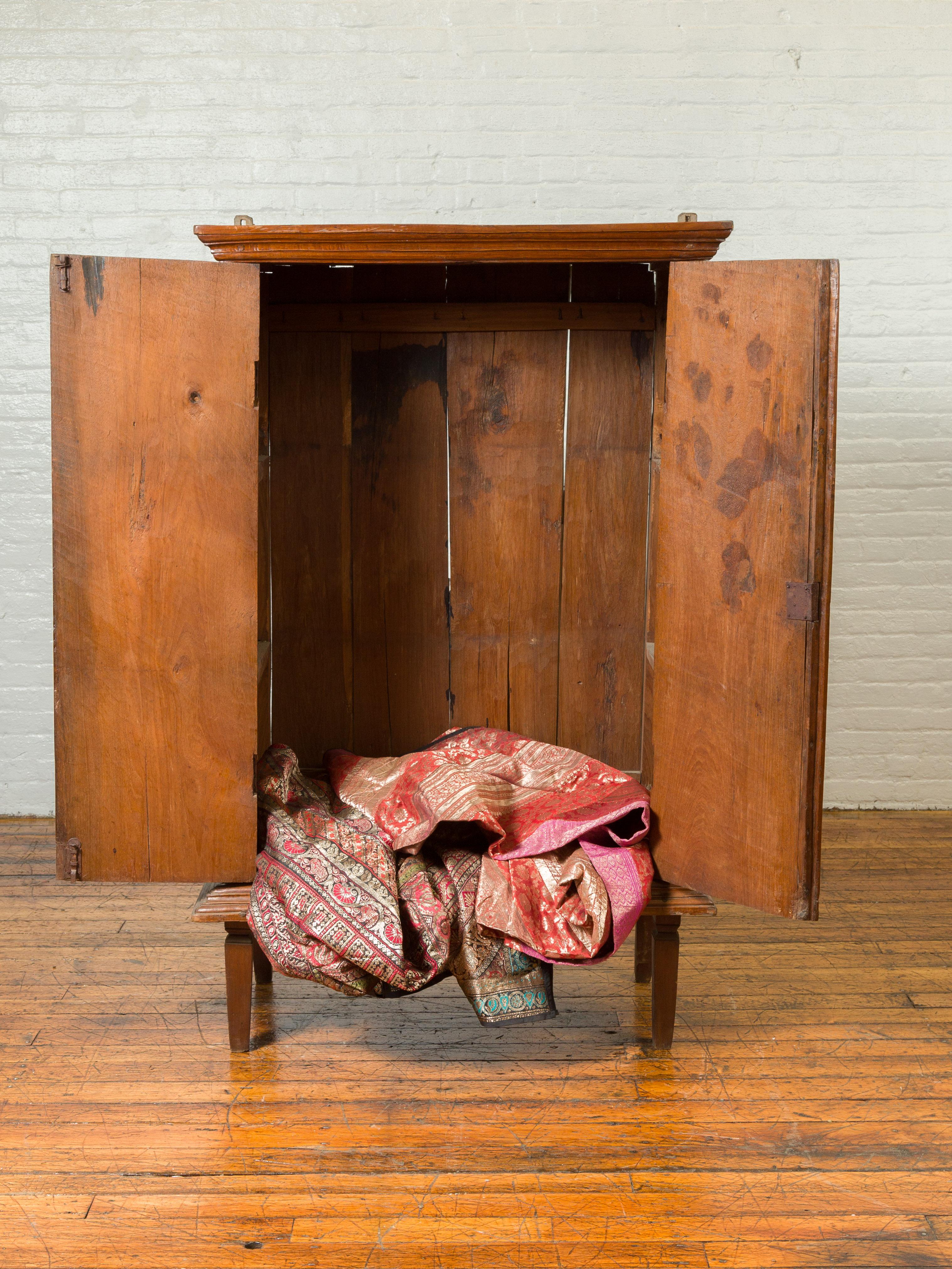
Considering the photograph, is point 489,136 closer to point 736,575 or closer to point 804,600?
point 736,575

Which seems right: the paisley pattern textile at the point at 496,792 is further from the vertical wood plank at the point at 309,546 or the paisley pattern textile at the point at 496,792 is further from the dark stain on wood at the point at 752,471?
the dark stain on wood at the point at 752,471

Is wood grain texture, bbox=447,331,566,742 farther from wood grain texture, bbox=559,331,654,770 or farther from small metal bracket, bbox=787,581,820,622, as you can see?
small metal bracket, bbox=787,581,820,622

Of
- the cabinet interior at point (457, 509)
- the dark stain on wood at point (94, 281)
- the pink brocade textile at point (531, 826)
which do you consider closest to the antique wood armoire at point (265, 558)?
the dark stain on wood at point (94, 281)

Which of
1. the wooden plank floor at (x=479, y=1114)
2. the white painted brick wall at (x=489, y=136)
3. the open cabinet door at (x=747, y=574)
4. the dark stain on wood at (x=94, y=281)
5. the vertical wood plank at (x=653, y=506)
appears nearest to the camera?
the wooden plank floor at (x=479, y=1114)

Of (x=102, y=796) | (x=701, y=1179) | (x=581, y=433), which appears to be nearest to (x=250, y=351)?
(x=102, y=796)

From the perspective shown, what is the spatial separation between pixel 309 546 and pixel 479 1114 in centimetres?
153

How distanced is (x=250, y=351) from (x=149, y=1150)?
1475mm

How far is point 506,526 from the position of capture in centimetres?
308

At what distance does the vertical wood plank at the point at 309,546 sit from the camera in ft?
9.85

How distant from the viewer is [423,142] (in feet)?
11.9

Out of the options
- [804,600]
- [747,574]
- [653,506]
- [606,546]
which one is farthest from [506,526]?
[804,600]

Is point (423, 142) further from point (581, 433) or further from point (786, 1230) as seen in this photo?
point (786, 1230)

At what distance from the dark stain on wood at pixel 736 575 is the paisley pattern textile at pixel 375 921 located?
29.7 inches

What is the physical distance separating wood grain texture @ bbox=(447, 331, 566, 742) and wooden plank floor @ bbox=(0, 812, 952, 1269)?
0.76 meters
